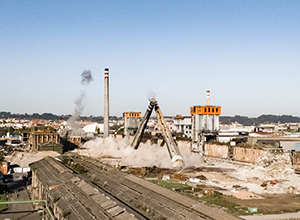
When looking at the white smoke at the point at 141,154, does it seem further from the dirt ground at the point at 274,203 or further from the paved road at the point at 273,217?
the paved road at the point at 273,217

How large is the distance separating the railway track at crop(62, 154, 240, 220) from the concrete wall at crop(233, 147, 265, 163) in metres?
34.3

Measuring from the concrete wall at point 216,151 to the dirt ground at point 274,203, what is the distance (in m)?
34.5

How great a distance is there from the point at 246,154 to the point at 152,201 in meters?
47.7

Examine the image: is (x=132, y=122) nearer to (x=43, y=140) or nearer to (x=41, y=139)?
(x=43, y=140)

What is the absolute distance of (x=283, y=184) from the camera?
2299 inches

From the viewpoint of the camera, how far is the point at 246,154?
79.3 m

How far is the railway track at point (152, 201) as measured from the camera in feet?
102

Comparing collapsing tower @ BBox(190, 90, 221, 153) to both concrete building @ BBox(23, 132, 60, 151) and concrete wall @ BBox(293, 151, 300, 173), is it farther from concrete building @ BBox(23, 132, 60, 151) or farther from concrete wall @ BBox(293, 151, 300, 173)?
concrete building @ BBox(23, 132, 60, 151)

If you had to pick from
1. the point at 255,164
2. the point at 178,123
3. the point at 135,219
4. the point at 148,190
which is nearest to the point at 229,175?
the point at 255,164

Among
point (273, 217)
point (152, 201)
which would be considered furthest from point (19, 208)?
point (273, 217)

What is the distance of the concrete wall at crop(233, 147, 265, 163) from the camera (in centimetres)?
7512

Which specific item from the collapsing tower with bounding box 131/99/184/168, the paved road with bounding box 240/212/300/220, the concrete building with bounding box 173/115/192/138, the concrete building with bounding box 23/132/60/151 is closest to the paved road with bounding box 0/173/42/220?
the paved road with bounding box 240/212/300/220

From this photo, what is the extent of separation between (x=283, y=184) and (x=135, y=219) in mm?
37514

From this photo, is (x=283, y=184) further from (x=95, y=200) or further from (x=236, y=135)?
(x=236, y=135)
